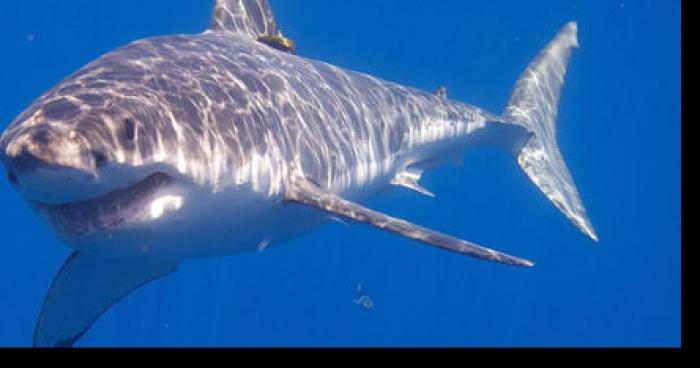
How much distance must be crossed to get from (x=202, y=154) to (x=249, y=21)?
475cm

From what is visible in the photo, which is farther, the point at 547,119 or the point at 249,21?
the point at 547,119

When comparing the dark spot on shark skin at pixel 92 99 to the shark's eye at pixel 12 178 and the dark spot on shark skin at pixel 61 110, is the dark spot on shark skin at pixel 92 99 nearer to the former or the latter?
the dark spot on shark skin at pixel 61 110

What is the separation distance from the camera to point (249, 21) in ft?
27.3

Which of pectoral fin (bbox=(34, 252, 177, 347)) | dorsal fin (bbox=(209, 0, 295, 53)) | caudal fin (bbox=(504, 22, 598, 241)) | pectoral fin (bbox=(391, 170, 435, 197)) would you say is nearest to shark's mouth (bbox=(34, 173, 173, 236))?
pectoral fin (bbox=(34, 252, 177, 347))

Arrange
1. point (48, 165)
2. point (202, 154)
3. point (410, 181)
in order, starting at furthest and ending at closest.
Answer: point (410, 181) → point (202, 154) → point (48, 165)

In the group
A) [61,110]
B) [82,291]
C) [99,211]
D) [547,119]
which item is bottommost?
[82,291]

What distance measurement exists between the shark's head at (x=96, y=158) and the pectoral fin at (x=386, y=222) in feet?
4.68

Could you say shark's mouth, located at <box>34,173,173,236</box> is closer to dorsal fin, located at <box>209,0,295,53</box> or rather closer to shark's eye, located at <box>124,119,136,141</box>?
shark's eye, located at <box>124,119,136,141</box>

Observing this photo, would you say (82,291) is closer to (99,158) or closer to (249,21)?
(99,158)

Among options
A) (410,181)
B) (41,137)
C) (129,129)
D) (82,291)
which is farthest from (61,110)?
(410,181)

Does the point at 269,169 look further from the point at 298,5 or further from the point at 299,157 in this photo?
the point at 298,5

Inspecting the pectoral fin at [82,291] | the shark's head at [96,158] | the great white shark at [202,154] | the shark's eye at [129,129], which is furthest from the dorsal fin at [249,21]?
the shark's eye at [129,129]

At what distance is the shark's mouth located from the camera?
3.35 m

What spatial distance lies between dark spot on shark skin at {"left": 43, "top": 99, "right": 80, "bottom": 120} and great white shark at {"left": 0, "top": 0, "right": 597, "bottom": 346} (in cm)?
1
